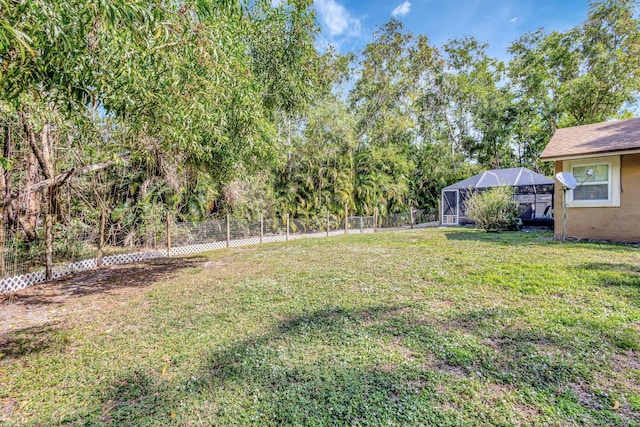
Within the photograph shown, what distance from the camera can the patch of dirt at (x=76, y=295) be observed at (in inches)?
162

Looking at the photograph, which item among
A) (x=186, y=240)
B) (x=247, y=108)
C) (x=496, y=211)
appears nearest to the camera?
(x=247, y=108)

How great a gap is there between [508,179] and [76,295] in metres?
17.4

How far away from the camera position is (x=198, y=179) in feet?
32.3

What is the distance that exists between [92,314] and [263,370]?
Answer: 3.13m

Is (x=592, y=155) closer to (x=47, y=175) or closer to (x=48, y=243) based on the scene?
(x=47, y=175)

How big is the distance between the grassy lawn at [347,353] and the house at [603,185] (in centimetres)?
343

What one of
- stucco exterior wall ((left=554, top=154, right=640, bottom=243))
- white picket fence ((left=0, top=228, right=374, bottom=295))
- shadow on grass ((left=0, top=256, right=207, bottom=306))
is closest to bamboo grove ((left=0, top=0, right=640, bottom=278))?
white picket fence ((left=0, top=228, right=374, bottom=295))

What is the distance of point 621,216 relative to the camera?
7559 millimetres

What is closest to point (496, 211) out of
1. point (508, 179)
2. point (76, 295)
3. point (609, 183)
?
point (609, 183)

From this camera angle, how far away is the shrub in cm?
1058

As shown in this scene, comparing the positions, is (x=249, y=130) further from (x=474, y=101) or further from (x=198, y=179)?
(x=474, y=101)

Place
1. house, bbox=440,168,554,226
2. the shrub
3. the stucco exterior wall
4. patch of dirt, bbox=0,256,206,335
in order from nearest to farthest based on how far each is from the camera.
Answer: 1. patch of dirt, bbox=0,256,206,335
2. the stucco exterior wall
3. the shrub
4. house, bbox=440,168,554,226

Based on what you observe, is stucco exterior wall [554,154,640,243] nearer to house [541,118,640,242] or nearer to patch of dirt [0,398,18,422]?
house [541,118,640,242]

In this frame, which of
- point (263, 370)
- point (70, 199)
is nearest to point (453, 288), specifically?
point (263, 370)
